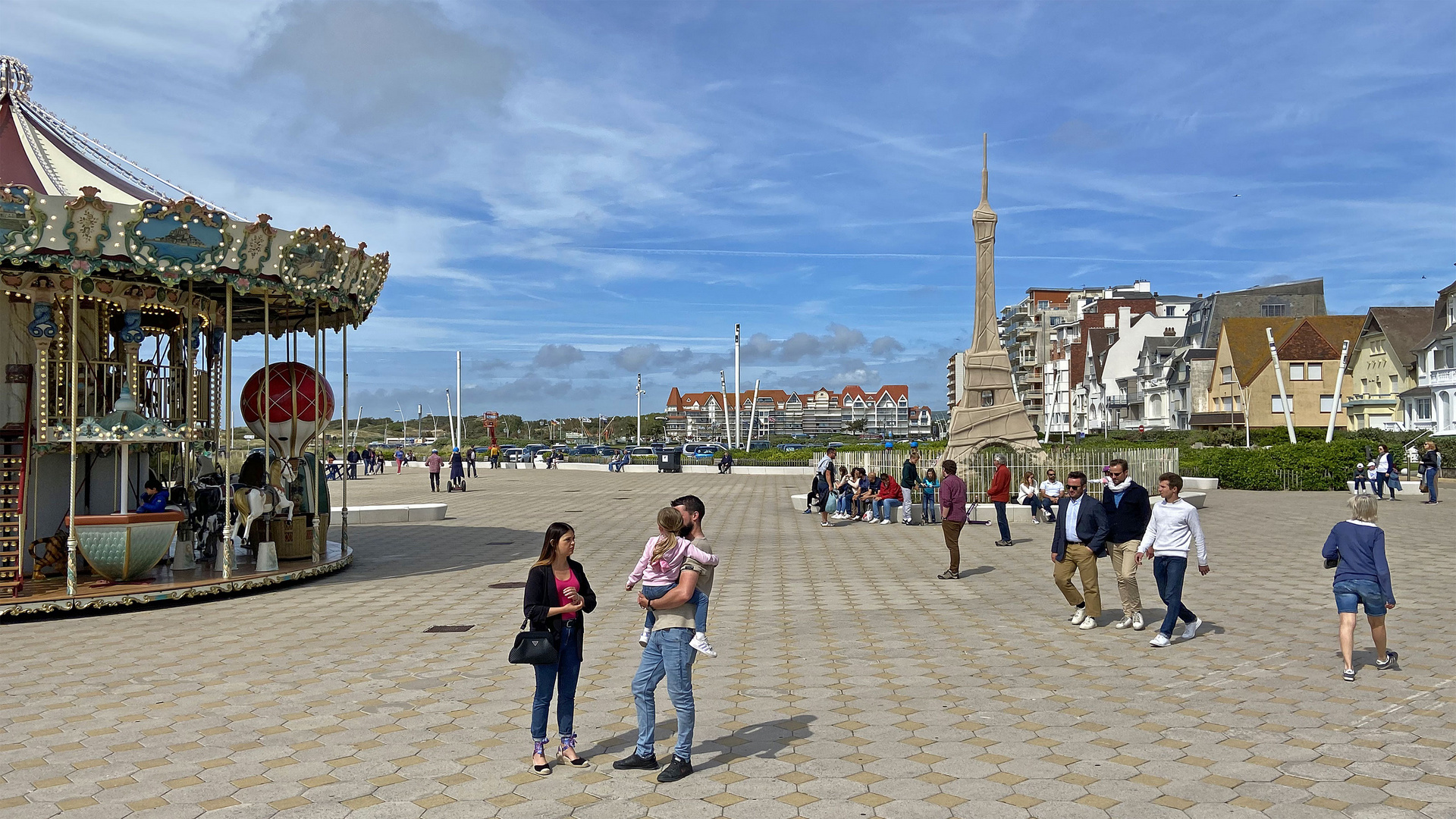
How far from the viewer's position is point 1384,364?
198 feet

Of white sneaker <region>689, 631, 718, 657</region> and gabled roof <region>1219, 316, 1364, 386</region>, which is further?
gabled roof <region>1219, 316, 1364, 386</region>

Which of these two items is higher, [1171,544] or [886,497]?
[1171,544]

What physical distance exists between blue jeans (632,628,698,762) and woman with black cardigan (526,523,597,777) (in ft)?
1.37

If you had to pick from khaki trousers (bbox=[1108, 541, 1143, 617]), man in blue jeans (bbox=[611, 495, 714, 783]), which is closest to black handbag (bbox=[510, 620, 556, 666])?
man in blue jeans (bbox=[611, 495, 714, 783])

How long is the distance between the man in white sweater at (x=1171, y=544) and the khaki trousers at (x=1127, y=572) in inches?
12.5

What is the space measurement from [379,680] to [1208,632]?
790cm

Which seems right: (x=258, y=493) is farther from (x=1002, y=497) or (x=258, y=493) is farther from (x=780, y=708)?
(x=1002, y=497)

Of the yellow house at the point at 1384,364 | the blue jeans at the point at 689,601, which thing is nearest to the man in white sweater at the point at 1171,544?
the blue jeans at the point at 689,601

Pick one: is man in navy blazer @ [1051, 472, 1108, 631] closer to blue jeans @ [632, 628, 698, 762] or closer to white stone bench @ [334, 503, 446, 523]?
blue jeans @ [632, 628, 698, 762]

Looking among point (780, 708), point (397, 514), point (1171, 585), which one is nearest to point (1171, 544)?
point (1171, 585)

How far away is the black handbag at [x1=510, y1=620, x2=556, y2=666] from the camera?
223 inches

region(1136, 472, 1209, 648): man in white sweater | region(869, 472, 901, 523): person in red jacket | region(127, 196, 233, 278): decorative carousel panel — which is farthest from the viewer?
region(869, 472, 901, 523): person in red jacket

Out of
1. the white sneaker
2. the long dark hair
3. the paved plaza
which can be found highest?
the long dark hair

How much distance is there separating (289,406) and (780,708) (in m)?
11.4
